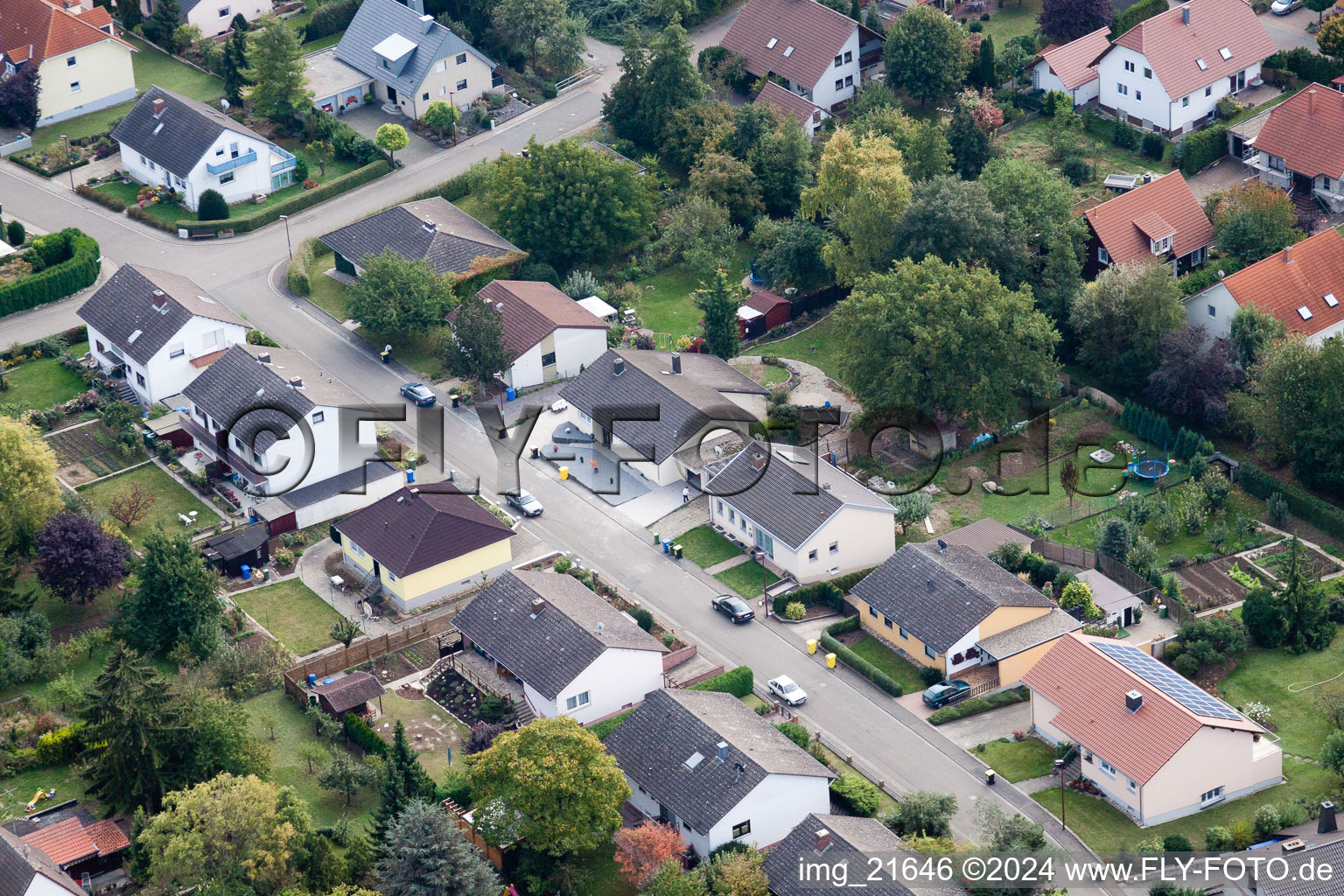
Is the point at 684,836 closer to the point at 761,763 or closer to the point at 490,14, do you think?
the point at 761,763

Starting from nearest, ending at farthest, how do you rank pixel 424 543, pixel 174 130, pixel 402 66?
pixel 424 543 → pixel 174 130 → pixel 402 66

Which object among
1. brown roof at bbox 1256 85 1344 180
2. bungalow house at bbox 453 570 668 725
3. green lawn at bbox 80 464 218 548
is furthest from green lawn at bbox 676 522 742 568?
brown roof at bbox 1256 85 1344 180

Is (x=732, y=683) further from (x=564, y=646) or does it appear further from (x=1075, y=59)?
(x=1075, y=59)

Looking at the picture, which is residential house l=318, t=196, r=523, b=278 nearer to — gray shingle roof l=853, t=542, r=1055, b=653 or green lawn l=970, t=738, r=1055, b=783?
gray shingle roof l=853, t=542, r=1055, b=653

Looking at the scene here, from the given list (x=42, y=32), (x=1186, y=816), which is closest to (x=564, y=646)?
(x=1186, y=816)

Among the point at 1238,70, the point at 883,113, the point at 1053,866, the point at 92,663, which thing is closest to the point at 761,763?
the point at 1053,866
